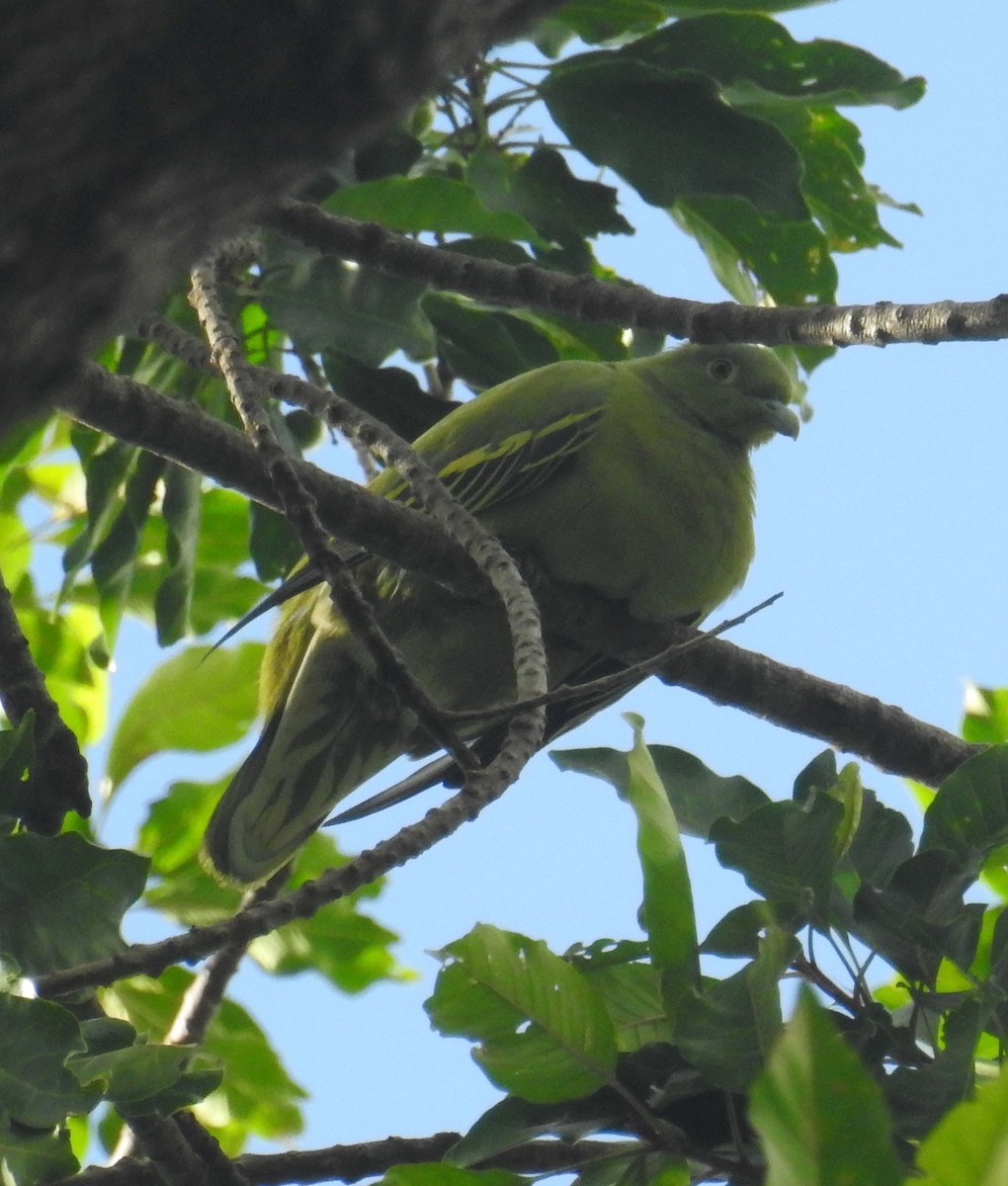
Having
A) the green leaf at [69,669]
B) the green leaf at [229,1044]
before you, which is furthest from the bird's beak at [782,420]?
the green leaf at [229,1044]

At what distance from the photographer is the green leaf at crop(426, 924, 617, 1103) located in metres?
1.84

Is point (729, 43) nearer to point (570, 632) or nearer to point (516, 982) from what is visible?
point (570, 632)

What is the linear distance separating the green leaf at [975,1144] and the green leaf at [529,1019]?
966 mm

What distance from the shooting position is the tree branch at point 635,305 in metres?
2.00

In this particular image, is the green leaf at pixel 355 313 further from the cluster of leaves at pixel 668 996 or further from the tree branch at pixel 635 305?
the cluster of leaves at pixel 668 996

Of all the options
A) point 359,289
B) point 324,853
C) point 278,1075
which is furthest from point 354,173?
point 278,1075

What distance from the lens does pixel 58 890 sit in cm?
202

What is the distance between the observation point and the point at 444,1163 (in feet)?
6.20

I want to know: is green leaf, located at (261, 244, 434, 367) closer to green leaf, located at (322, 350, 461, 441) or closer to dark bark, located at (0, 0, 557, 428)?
green leaf, located at (322, 350, 461, 441)

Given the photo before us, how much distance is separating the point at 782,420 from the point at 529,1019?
278 cm

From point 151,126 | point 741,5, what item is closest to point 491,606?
point 741,5

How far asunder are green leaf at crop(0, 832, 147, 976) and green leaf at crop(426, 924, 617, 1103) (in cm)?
48

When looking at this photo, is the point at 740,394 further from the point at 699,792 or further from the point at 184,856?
the point at 699,792

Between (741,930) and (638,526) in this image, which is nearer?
(741,930)
